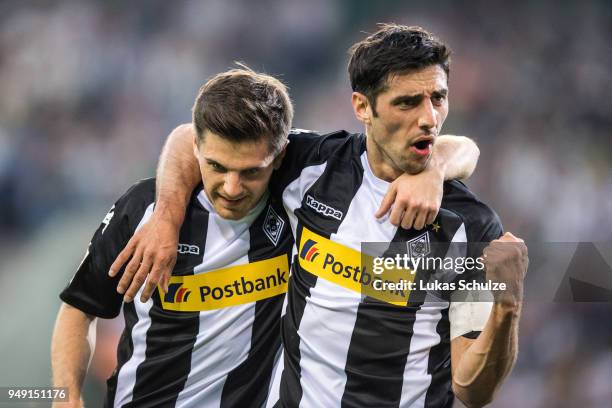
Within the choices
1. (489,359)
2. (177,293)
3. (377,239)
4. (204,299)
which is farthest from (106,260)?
(489,359)

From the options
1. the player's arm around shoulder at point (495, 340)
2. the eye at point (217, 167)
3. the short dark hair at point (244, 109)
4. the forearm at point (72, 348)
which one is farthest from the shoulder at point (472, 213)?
the forearm at point (72, 348)

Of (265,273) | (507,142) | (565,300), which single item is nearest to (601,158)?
(507,142)

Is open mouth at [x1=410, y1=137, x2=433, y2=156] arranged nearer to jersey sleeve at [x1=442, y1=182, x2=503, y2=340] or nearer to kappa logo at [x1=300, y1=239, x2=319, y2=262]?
jersey sleeve at [x1=442, y1=182, x2=503, y2=340]

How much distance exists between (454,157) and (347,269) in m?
0.56

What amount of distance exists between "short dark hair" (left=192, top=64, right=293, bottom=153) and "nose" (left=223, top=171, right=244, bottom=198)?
0.12 meters

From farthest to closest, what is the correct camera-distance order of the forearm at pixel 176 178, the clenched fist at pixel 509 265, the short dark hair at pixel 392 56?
the forearm at pixel 176 178 → the short dark hair at pixel 392 56 → the clenched fist at pixel 509 265

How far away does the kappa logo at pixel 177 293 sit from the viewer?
9.34ft

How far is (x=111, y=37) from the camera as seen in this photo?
6984mm

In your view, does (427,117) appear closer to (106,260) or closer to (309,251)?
(309,251)

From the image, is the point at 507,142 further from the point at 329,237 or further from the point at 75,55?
the point at 329,237

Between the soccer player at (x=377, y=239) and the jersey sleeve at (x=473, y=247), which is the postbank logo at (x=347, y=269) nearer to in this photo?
the soccer player at (x=377, y=239)

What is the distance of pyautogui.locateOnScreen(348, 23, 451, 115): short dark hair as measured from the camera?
8.54ft

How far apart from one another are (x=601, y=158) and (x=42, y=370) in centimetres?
493

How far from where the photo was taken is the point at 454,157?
272 centimetres
